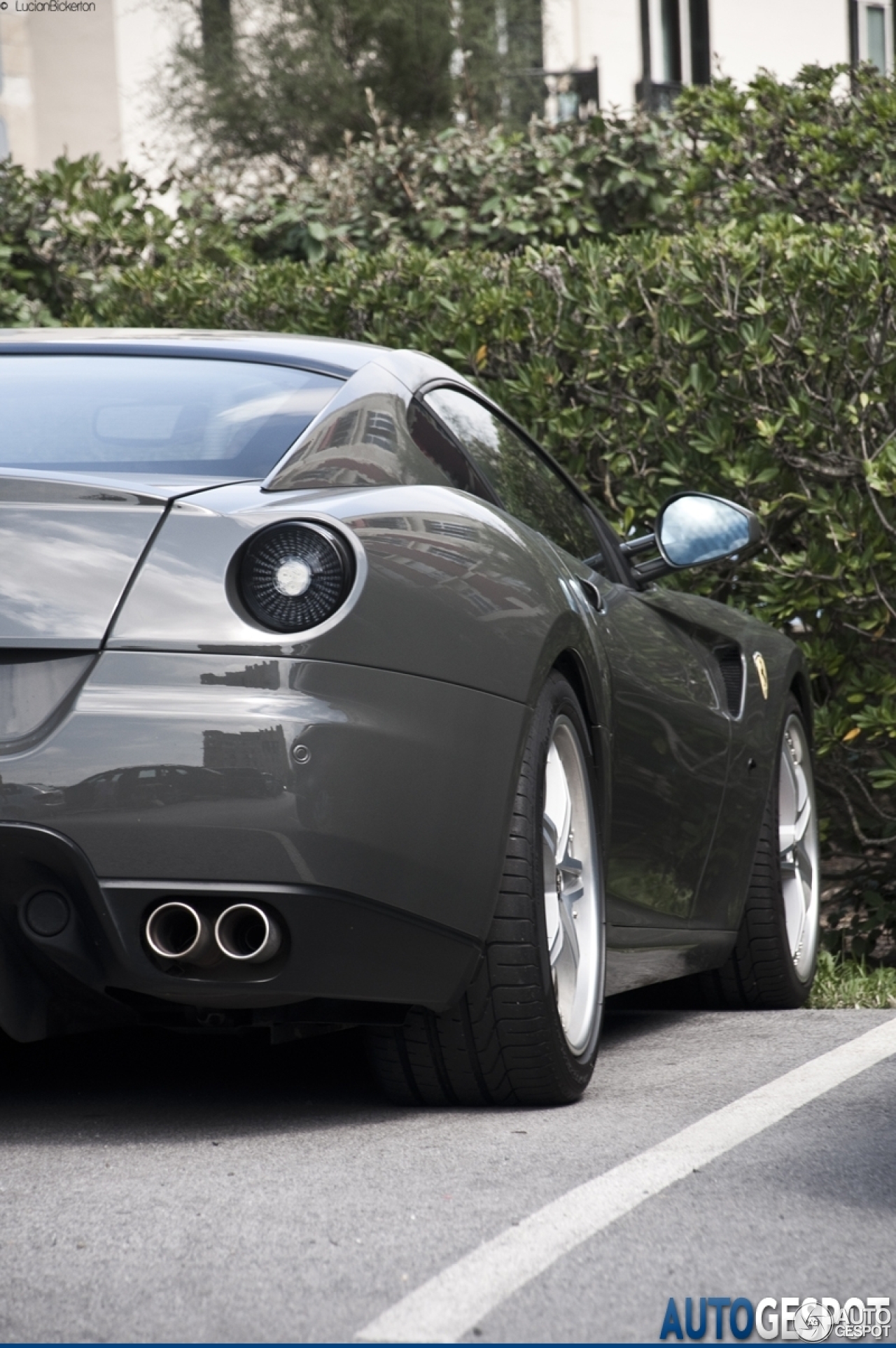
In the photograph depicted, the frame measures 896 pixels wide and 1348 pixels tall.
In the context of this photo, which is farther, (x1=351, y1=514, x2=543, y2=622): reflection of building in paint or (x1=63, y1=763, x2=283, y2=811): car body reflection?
(x1=351, y1=514, x2=543, y2=622): reflection of building in paint

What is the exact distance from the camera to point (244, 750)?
2.87 metres

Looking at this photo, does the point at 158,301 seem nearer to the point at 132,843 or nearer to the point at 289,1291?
the point at 132,843

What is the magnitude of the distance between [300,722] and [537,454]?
1750 mm

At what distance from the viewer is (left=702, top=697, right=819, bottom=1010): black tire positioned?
16.5 ft

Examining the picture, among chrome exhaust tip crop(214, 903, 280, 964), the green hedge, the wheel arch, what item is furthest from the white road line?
the green hedge

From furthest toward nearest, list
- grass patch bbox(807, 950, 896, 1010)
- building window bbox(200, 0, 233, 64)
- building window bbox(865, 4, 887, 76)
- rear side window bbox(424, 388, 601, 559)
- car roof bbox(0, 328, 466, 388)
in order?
1. building window bbox(865, 4, 887, 76)
2. building window bbox(200, 0, 233, 64)
3. grass patch bbox(807, 950, 896, 1010)
4. rear side window bbox(424, 388, 601, 559)
5. car roof bbox(0, 328, 466, 388)

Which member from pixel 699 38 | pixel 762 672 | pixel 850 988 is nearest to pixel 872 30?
pixel 699 38

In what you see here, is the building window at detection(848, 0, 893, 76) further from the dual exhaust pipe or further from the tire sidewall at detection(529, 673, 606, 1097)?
the dual exhaust pipe

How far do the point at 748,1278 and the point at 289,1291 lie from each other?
57 cm

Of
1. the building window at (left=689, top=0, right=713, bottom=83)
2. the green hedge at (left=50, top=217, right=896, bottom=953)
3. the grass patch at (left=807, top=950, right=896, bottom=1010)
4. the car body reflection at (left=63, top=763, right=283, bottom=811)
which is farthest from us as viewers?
the building window at (left=689, top=0, right=713, bottom=83)

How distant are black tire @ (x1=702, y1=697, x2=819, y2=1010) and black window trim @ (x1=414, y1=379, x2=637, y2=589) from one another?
0.85 metres

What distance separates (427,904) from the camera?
3.08m

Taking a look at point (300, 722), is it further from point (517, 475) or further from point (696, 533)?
point (696, 533)

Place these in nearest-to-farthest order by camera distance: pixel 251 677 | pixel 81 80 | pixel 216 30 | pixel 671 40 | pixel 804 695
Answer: pixel 251 677 < pixel 804 695 < pixel 216 30 < pixel 81 80 < pixel 671 40
